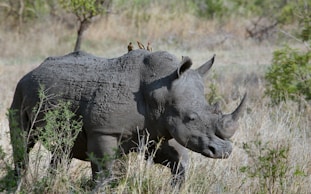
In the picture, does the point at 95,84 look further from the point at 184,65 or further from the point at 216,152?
the point at 216,152

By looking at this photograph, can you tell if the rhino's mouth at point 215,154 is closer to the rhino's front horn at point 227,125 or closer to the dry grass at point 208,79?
the rhino's front horn at point 227,125

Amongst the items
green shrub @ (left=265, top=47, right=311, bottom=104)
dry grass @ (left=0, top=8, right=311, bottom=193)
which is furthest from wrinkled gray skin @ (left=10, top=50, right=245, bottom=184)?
green shrub @ (left=265, top=47, right=311, bottom=104)

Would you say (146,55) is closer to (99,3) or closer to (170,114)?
(170,114)

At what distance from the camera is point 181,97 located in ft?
16.7

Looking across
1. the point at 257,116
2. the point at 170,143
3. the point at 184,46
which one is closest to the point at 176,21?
the point at 184,46

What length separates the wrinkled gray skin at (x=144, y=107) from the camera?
5055mm

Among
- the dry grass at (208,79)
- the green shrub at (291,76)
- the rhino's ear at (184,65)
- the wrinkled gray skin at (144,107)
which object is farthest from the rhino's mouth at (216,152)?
the green shrub at (291,76)

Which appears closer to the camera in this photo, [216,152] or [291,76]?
[216,152]

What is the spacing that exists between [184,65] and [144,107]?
1.47ft

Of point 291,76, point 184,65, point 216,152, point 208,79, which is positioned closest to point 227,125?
point 216,152

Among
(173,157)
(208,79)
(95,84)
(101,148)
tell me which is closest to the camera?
(101,148)

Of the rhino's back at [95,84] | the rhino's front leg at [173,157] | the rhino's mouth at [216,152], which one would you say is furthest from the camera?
the rhino's front leg at [173,157]

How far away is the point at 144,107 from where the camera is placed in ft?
16.9

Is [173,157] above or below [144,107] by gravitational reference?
below
